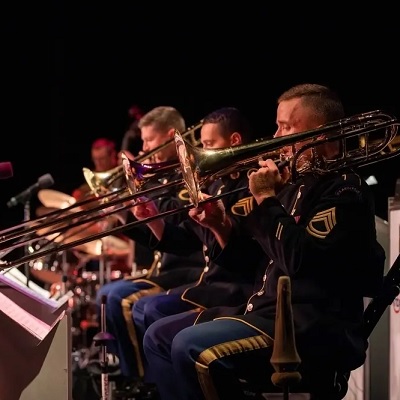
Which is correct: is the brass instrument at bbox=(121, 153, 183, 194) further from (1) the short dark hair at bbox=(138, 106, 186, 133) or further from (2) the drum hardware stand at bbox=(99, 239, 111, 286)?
(2) the drum hardware stand at bbox=(99, 239, 111, 286)

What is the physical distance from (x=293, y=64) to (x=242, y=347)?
14.7 ft

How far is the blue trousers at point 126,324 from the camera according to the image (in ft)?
15.1

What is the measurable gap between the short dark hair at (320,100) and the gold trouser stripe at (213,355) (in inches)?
37.0

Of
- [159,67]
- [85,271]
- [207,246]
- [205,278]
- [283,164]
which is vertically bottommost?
[85,271]

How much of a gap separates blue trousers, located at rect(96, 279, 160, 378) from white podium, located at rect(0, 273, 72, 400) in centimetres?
97

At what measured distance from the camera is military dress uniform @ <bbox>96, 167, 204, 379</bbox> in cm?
461

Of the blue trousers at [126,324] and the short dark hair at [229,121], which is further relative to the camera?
the blue trousers at [126,324]

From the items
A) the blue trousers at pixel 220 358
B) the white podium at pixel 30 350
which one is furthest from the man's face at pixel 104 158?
the blue trousers at pixel 220 358

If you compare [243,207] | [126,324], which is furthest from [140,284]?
[243,207]

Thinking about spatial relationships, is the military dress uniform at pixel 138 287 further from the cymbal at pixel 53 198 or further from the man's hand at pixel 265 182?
the cymbal at pixel 53 198

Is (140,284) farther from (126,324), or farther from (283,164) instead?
(283,164)

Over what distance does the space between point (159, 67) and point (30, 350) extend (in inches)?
189

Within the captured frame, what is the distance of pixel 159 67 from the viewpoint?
7863mm

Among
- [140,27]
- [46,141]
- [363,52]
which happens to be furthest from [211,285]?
[46,141]
